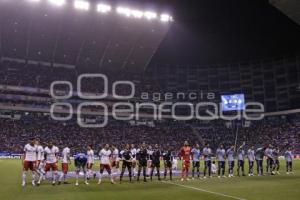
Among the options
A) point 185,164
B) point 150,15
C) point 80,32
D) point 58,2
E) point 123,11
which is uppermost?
point 150,15

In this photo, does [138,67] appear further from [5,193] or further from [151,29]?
[5,193]

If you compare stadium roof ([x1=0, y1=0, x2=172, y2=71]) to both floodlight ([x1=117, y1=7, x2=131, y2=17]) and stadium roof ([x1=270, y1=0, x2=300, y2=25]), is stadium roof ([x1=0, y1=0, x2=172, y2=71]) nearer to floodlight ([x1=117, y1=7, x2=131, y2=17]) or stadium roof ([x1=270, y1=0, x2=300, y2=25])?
floodlight ([x1=117, y1=7, x2=131, y2=17])

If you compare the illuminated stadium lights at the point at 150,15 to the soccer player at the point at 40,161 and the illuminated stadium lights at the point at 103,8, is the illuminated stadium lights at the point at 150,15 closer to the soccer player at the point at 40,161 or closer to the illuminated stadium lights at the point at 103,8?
the illuminated stadium lights at the point at 103,8

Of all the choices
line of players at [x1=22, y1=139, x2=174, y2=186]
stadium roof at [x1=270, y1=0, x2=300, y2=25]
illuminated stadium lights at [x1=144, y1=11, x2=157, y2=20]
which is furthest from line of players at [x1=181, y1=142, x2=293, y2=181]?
illuminated stadium lights at [x1=144, y1=11, x2=157, y2=20]

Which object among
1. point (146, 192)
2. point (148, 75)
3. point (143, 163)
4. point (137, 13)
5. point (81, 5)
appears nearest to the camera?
point (146, 192)

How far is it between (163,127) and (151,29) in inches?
921

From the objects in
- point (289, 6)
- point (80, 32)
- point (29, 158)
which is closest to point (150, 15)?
point (80, 32)

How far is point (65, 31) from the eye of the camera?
64.4 m

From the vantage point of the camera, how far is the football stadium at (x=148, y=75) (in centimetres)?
6081

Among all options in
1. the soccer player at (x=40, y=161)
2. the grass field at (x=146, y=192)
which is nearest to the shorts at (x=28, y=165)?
the soccer player at (x=40, y=161)

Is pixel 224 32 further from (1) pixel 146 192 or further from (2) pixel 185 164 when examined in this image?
(1) pixel 146 192

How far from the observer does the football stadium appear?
60.8 m

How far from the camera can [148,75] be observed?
86188 mm

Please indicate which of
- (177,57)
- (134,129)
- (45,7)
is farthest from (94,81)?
(45,7)
